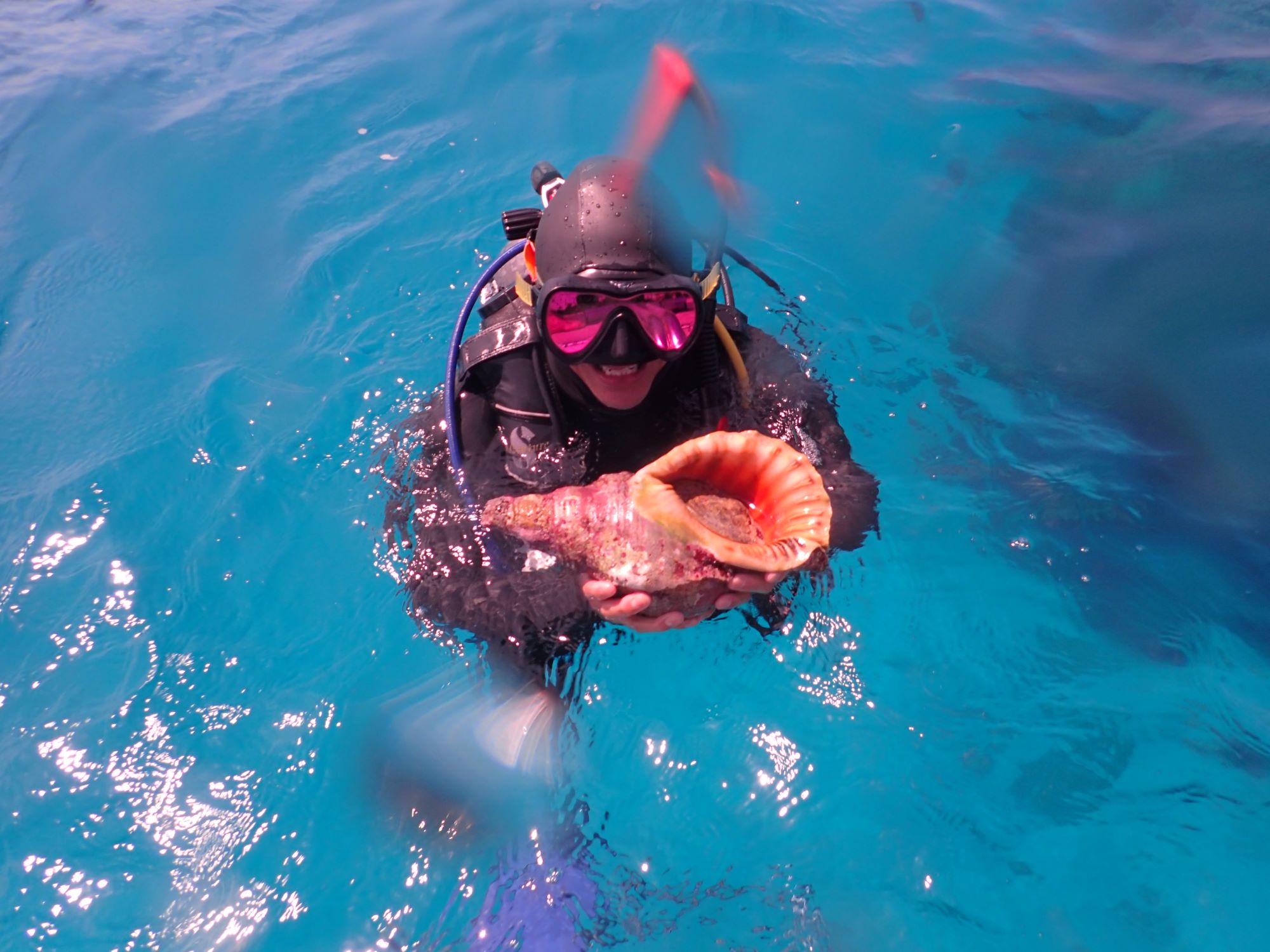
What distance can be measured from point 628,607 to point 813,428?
1.74 m

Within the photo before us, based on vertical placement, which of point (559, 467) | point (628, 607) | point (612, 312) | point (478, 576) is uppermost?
point (612, 312)

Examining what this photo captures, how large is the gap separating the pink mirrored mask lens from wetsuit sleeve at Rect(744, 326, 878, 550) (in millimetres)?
928

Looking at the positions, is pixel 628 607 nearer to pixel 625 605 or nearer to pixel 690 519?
pixel 625 605

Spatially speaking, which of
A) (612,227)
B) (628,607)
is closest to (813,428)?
(612,227)

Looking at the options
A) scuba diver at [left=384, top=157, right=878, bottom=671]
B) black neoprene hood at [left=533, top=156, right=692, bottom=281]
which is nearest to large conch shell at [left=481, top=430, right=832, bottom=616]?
scuba diver at [left=384, top=157, right=878, bottom=671]

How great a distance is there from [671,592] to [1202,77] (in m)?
7.78

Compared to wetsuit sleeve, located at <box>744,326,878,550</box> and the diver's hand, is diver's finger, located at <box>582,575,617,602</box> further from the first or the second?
wetsuit sleeve, located at <box>744,326,878,550</box>

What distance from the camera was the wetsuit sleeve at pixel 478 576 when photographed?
348cm

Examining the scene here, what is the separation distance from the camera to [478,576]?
356 cm

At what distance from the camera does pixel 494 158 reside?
23.9 ft

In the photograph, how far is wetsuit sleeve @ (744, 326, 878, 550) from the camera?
360cm

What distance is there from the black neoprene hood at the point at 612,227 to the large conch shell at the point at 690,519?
0.96 meters

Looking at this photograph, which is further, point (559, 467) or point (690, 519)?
point (559, 467)

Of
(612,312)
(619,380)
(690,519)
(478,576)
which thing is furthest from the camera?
(478,576)
